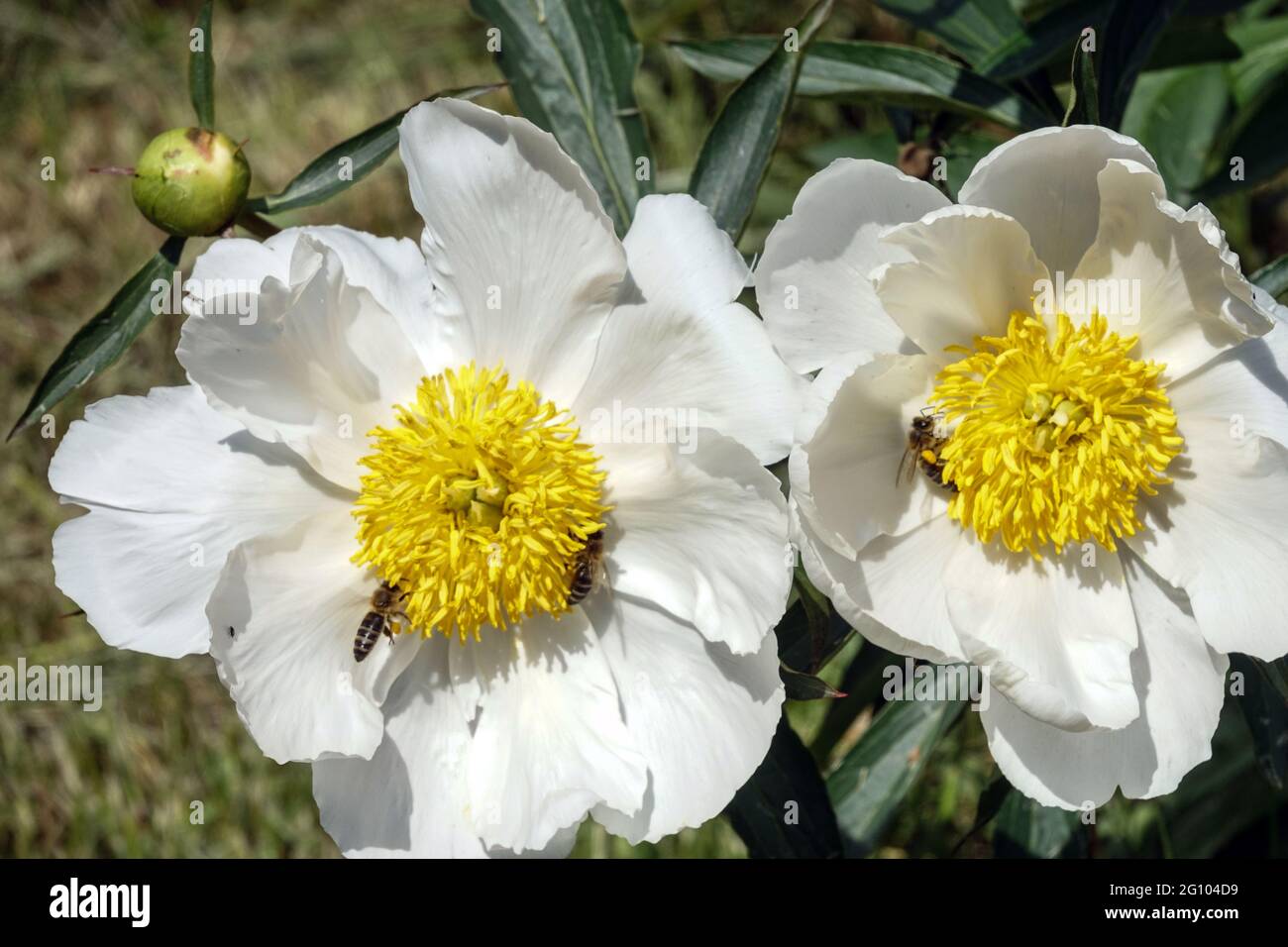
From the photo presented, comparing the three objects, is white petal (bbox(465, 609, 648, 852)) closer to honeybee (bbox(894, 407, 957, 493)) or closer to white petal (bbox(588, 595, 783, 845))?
white petal (bbox(588, 595, 783, 845))

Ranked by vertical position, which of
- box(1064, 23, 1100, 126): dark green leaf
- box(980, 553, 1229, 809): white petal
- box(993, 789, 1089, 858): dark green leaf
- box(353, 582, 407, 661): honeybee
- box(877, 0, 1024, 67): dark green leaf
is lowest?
box(993, 789, 1089, 858): dark green leaf

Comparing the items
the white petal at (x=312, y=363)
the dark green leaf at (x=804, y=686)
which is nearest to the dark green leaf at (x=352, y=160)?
the white petal at (x=312, y=363)

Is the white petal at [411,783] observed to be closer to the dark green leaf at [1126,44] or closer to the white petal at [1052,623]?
the white petal at [1052,623]

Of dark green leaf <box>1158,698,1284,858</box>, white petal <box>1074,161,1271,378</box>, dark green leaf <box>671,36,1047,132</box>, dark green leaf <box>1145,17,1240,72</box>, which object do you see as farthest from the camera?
dark green leaf <box>1158,698,1284,858</box>

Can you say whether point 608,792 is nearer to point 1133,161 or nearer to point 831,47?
point 1133,161

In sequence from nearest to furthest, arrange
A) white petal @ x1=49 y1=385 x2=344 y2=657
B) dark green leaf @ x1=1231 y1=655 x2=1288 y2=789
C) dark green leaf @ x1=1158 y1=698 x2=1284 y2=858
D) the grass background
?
white petal @ x1=49 y1=385 x2=344 y2=657 < dark green leaf @ x1=1231 y1=655 x2=1288 y2=789 < dark green leaf @ x1=1158 y1=698 x2=1284 y2=858 < the grass background

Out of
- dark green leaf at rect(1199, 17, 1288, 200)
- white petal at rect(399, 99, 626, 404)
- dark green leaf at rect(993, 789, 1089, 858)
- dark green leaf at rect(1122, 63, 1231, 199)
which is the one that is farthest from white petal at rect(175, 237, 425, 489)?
dark green leaf at rect(1122, 63, 1231, 199)

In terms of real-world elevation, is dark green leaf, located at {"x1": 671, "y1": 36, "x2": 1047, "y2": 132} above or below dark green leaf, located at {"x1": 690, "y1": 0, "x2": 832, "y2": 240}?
above
